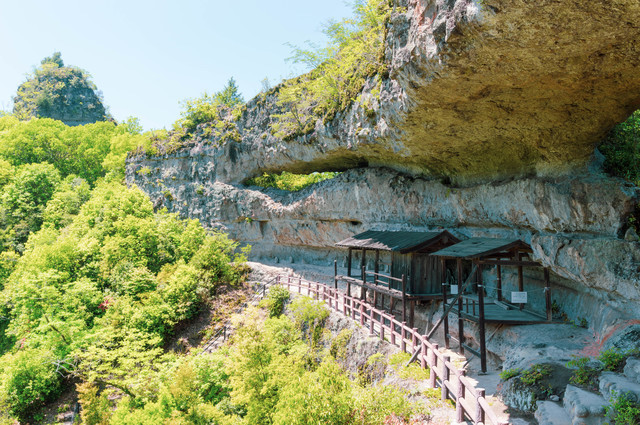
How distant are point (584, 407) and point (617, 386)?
0.73 metres

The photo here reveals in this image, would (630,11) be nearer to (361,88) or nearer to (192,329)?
(361,88)

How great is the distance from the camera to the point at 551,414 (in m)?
6.19

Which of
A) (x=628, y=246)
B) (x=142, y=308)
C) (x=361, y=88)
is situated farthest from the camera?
(x=142, y=308)

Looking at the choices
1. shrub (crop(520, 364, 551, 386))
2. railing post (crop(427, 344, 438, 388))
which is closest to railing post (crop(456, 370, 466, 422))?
railing post (crop(427, 344, 438, 388))

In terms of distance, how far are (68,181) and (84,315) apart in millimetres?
28418

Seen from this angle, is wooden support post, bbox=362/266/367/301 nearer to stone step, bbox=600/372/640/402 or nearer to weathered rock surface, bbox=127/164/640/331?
weathered rock surface, bbox=127/164/640/331

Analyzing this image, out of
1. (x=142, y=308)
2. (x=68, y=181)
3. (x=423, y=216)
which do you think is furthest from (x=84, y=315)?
(x=68, y=181)

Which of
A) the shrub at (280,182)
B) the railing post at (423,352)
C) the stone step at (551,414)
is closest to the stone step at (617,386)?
the stone step at (551,414)

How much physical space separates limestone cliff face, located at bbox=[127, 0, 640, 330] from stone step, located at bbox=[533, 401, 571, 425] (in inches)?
148

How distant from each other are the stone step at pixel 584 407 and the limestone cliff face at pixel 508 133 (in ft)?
11.7

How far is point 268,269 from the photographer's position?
84.4 feet

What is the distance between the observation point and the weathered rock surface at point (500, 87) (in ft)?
20.6

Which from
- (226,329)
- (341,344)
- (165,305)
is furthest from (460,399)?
(165,305)

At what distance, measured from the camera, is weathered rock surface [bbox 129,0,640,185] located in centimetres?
629
